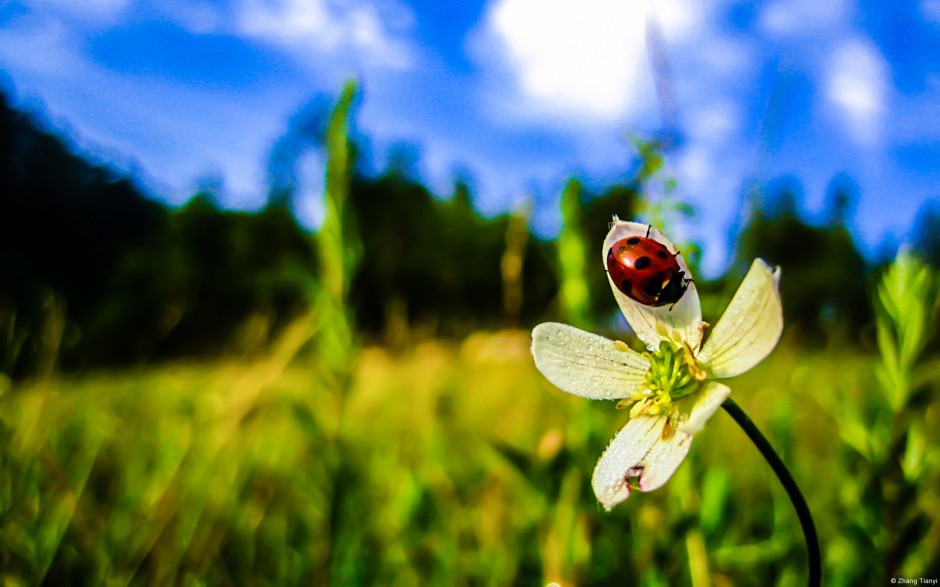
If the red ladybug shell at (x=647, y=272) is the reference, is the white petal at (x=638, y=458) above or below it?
below

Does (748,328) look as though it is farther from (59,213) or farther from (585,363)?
(59,213)

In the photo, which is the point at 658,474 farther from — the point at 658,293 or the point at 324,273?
the point at 324,273

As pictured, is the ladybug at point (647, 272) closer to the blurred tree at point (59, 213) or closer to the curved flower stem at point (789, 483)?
the curved flower stem at point (789, 483)

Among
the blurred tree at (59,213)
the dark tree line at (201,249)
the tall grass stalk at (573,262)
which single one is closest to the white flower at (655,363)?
the tall grass stalk at (573,262)

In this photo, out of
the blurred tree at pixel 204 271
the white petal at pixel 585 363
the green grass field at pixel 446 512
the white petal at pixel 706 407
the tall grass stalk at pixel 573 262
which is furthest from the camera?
the blurred tree at pixel 204 271

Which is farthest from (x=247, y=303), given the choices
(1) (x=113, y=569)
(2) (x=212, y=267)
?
(1) (x=113, y=569)

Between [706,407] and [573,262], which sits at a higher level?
[573,262]

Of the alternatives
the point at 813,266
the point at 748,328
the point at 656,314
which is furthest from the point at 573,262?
the point at 813,266

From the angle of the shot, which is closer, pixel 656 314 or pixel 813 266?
pixel 656 314

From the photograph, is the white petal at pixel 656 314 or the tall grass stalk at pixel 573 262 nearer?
the white petal at pixel 656 314
